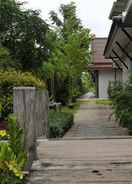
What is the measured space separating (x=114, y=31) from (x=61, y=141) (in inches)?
253

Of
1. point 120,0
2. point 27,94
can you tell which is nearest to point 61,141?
point 27,94

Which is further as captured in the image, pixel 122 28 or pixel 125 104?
pixel 122 28

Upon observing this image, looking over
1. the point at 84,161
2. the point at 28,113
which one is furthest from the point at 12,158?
the point at 84,161

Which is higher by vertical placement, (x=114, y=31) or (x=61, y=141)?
(x=114, y=31)

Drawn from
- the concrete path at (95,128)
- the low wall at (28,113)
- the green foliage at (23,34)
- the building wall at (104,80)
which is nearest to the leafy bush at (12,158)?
the low wall at (28,113)

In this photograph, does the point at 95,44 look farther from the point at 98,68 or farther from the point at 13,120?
the point at 13,120

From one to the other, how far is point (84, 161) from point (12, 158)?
120 inches

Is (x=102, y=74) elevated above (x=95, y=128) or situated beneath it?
elevated above

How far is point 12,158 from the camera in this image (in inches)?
191

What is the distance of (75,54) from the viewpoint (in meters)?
35.9

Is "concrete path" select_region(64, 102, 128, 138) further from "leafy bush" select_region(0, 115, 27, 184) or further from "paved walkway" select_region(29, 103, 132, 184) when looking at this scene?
"leafy bush" select_region(0, 115, 27, 184)

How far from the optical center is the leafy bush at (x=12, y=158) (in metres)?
4.82

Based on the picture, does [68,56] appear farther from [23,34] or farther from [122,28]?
[122,28]

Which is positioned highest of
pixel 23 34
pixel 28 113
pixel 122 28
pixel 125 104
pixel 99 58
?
pixel 23 34
